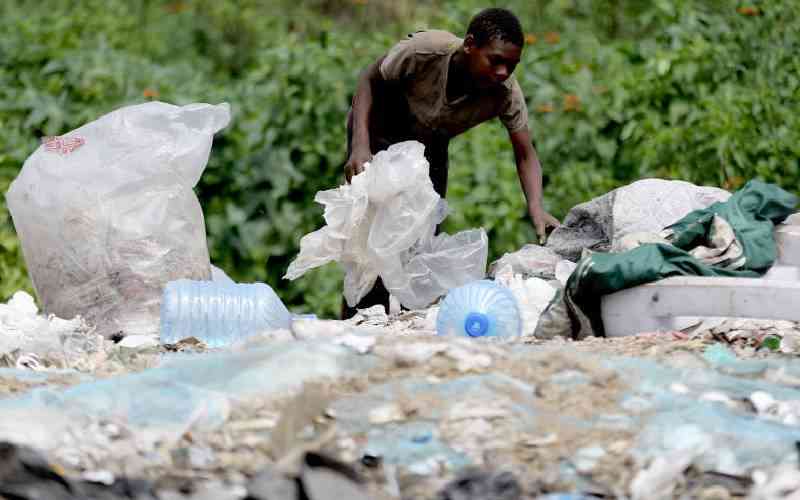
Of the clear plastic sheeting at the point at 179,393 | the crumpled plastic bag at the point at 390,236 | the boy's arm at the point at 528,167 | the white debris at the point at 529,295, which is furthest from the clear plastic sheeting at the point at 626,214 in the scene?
the clear plastic sheeting at the point at 179,393

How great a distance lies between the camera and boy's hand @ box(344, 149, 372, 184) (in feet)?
17.6

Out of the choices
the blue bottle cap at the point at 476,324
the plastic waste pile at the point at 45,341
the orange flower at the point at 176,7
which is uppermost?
the blue bottle cap at the point at 476,324

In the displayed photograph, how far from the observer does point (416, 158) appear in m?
5.30

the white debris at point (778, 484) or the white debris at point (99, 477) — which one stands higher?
the white debris at point (778, 484)

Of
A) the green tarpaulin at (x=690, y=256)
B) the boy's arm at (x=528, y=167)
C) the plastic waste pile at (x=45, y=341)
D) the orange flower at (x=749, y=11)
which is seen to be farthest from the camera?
the orange flower at (x=749, y=11)

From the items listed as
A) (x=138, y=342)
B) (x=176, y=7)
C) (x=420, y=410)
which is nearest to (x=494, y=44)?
(x=138, y=342)

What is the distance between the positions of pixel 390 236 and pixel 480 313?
0.73 meters

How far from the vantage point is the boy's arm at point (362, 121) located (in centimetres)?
540

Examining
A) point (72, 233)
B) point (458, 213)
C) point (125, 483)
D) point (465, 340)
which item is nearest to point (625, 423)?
point (465, 340)

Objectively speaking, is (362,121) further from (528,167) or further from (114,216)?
(114,216)

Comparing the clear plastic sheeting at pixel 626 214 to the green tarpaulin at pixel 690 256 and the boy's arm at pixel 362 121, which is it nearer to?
the green tarpaulin at pixel 690 256

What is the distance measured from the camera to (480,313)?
473 cm

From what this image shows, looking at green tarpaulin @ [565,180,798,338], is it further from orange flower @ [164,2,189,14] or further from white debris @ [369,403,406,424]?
orange flower @ [164,2,189,14]

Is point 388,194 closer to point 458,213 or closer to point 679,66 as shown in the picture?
point 458,213
